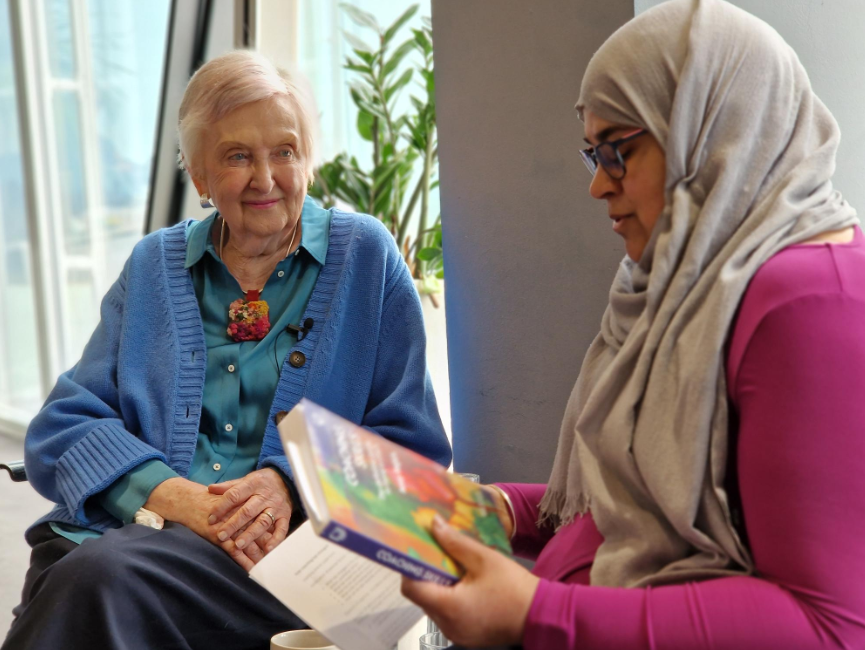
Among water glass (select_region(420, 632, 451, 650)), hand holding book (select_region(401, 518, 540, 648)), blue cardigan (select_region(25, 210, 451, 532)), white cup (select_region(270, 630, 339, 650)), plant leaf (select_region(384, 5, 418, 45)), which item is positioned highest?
plant leaf (select_region(384, 5, 418, 45))

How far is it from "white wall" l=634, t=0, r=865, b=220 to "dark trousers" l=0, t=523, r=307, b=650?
1312 millimetres

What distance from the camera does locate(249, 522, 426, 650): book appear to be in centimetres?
115

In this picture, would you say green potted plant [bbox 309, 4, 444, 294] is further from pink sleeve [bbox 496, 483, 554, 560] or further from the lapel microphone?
pink sleeve [bbox 496, 483, 554, 560]

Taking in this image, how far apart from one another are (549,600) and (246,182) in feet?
4.38

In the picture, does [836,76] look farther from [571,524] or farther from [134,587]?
[134,587]

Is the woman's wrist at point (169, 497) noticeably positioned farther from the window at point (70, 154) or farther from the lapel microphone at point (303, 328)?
the window at point (70, 154)

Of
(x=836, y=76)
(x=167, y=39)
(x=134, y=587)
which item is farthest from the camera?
(x=167, y=39)

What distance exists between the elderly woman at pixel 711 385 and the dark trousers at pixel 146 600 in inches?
29.4

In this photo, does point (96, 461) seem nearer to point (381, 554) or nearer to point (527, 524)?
point (527, 524)

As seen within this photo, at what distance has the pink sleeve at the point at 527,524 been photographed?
1397 mm

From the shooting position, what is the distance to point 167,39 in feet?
15.7

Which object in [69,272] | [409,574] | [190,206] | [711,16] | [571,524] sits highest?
[711,16]

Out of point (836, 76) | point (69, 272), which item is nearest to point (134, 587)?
point (836, 76)

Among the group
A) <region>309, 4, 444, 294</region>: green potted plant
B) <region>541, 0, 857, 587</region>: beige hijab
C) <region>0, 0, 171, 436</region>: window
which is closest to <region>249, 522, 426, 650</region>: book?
<region>541, 0, 857, 587</region>: beige hijab
